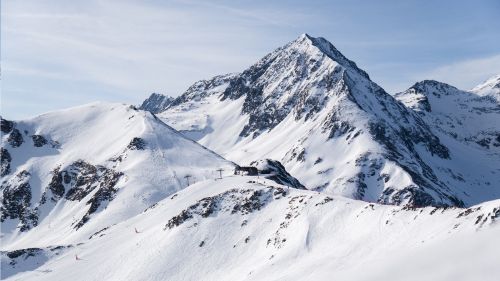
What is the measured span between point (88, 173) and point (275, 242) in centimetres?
11231

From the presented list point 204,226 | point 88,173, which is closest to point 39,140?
point 88,173

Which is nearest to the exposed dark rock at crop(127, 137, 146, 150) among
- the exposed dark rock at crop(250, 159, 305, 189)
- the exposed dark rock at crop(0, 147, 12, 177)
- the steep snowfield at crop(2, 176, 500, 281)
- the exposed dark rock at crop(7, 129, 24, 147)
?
the exposed dark rock at crop(0, 147, 12, 177)

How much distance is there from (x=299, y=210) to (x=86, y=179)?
10872 centimetres

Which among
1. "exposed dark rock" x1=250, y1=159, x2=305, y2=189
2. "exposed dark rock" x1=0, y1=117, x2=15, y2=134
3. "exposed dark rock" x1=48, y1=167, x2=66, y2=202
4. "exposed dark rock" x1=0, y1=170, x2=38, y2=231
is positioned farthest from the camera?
"exposed dark rock" x1=0, y1=117, x2=15, y2=134

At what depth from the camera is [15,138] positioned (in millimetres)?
192125

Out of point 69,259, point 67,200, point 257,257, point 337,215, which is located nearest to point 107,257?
point 69,259

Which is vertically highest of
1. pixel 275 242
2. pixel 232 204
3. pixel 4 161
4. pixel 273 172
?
pixel 4 161

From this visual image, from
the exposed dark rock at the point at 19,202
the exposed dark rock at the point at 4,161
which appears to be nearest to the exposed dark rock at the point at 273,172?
the exposed dark rock at the point at 19,202

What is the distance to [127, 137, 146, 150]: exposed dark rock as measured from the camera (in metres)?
158

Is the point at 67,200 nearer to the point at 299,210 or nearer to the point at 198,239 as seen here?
the point at 198,239

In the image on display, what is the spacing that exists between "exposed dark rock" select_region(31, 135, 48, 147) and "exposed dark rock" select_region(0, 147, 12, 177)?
10.6m

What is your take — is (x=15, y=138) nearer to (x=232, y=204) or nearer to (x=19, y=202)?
(x=19, y=202)

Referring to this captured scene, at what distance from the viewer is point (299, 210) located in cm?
6391

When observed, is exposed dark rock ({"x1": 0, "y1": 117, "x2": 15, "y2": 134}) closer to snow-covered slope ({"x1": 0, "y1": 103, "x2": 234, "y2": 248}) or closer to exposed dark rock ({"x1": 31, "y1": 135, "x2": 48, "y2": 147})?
snow-covered slope ({"x1": 0, "y1": 103, "x2": 234, "y2": 248})
